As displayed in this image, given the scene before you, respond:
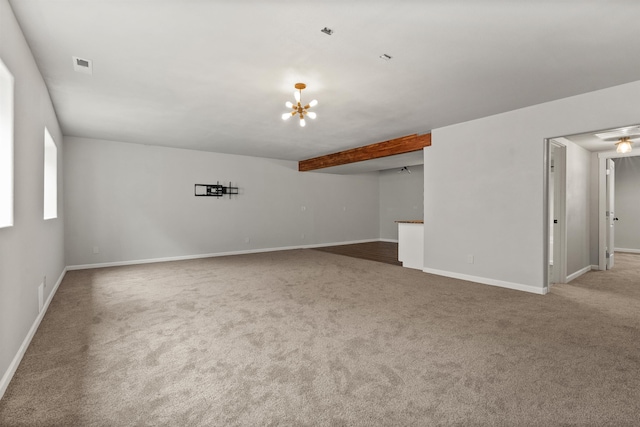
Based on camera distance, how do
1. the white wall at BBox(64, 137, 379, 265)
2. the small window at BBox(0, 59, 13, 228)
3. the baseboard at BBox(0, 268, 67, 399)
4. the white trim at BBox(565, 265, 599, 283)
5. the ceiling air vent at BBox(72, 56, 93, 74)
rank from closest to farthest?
the baseboard at BBox(0, 268, 67, 399) → the small window at BBox(0, 59, 13, 228) → the ceiling air vent at BBox(72, 56, 93, 74) → the white trim at BBox(565, 265, 599, 283) → the white wall at BBox(64, 137, 379, 265)

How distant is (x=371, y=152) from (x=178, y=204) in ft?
14.2

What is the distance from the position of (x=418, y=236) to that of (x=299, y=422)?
452 cm

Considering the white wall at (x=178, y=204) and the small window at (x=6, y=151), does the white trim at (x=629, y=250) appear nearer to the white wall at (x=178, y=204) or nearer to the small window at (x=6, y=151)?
the white wall at (x=178, y=204)

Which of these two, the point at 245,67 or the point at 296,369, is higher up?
the point at 245,67

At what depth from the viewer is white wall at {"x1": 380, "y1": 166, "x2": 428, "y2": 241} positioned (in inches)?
381

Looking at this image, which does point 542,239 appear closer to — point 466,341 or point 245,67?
point 466,341

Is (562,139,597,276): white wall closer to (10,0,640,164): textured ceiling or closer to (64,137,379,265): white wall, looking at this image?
A: (10,0,640,164): textured ceiling

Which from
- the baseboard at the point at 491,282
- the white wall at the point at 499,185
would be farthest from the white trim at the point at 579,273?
the white wall at the point at 499,185

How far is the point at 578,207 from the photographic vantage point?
5.29 metres

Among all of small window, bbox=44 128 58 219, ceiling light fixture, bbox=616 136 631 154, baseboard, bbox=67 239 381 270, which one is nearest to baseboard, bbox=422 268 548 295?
ceiling light fixture, bbox=616 136 631 154

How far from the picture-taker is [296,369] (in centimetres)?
215

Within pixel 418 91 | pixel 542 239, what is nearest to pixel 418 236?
pixel 542 239

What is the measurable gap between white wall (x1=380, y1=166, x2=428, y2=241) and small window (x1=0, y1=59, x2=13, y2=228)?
8980mm

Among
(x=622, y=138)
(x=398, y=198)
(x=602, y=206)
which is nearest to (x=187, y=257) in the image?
(x=398, y=198)
